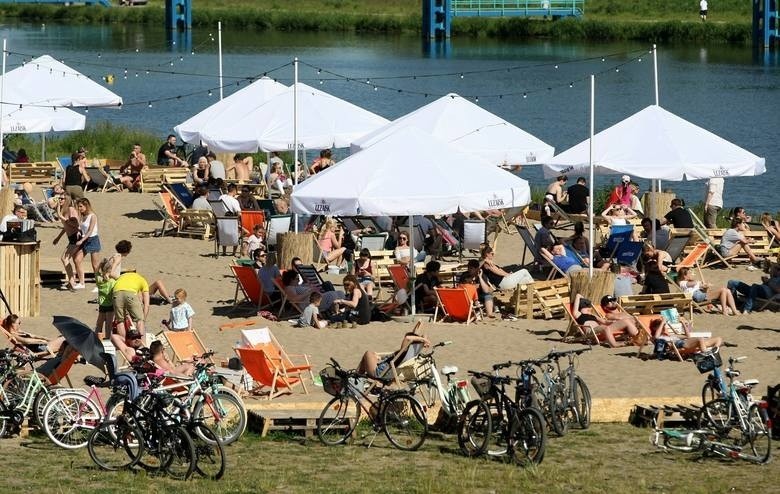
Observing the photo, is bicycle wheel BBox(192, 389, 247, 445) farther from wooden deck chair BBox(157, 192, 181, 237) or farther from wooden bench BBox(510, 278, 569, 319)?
wooden deck chair BBox(157, 192, 181, 237)

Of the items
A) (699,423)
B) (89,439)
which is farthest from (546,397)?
(89,439)

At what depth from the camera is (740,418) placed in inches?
472

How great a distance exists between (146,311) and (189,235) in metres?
6.41

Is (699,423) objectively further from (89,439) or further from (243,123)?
(243,123)

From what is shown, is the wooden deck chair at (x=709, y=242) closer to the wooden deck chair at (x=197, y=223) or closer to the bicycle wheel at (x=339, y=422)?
the wooden deck chair at (x=197, y=223)

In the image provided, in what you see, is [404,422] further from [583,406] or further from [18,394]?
[18,394]

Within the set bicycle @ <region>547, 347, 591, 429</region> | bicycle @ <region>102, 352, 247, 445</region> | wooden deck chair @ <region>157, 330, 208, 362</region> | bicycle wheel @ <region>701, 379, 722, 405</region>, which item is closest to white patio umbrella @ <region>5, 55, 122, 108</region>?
wooden deck chair @ <region>157, 330, 208, 362</region>

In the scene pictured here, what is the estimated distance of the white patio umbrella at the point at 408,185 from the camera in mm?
16344

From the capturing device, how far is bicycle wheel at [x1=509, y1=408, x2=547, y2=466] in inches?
456

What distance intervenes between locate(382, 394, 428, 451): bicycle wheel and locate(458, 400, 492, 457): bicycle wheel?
1.00ft

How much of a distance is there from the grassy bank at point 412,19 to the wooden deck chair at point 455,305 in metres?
60.2

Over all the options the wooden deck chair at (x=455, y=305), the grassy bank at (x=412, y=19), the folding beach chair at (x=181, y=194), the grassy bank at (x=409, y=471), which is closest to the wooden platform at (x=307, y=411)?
the grassy bank at (x=409, y=471)

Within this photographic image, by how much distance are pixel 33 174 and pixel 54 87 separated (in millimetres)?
2006

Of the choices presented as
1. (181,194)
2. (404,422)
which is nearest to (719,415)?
(404,422)
